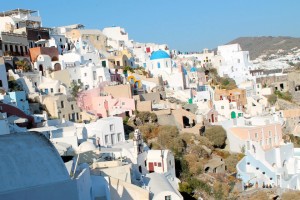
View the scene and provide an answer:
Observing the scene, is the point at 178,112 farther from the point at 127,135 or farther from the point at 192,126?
the point at 127,135

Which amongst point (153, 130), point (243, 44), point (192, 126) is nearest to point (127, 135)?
point (153, 130)

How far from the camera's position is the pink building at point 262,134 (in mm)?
32562

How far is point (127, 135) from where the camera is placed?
29.2 m

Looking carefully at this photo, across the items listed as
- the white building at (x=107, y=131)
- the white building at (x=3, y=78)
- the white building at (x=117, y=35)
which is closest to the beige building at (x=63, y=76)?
the white building at (x=3, y=78)

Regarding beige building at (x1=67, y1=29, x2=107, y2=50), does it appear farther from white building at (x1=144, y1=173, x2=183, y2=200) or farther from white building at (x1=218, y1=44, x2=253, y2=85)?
white building at (x1=144, y1=173, x2=183, y2=200)

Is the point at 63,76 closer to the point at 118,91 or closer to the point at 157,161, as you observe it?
the point at 118,91

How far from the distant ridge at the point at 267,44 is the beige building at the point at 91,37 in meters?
93.3

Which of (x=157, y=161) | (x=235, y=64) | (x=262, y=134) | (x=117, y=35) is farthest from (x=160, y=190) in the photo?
(x=117, y=35)

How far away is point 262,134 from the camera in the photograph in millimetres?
33375

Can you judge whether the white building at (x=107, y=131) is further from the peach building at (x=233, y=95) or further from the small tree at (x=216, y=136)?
the peach building at (x=233, y=95)

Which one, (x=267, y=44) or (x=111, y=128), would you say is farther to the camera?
(x=267, y=44)

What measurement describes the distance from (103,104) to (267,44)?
13678 centimetres

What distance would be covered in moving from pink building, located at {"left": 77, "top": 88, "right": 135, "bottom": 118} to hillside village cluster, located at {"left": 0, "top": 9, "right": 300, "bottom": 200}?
7 centimetres

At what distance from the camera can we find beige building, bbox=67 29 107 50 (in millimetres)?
48591
